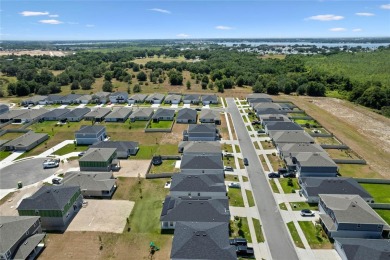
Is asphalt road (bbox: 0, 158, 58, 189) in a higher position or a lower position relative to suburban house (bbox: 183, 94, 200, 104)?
lower

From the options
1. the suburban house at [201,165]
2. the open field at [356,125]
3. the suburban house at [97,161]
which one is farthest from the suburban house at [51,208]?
the open field at [356,125]

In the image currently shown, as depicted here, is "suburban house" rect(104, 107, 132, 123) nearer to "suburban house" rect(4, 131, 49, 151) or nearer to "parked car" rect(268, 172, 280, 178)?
"suburban house" rect(4, 131, 49, 151)

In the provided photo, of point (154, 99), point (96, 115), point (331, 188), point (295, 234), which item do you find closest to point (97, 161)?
point (295, 234)

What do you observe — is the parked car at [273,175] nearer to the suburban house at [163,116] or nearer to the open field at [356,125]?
the open field at [356,125]

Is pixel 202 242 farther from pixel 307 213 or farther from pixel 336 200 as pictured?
pixel 336 200

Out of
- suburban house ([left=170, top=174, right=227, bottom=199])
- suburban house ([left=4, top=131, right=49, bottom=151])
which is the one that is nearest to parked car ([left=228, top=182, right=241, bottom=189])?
suburban house ([left=170, top=174, right=227, bottom=199])
